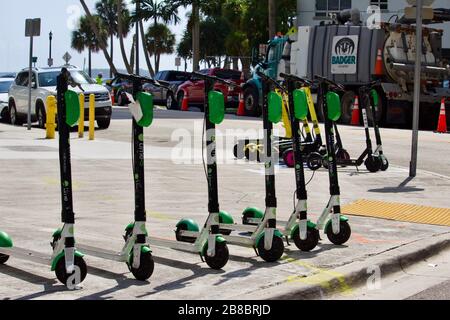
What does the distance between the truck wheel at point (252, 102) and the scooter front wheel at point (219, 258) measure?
2621 cm

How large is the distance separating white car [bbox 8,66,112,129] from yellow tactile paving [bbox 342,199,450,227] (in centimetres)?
1458

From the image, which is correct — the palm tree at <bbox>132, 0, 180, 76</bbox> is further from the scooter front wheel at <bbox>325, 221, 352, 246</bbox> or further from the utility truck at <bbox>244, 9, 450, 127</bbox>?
the scooter front wheel at <bbox>325, 221, 352, 246</bbox>

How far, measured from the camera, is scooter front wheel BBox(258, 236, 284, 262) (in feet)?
25.4

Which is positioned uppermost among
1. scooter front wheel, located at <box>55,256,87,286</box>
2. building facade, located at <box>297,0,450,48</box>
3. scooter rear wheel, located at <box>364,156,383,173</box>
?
building facade, located at <box>297,0,450,48</box>

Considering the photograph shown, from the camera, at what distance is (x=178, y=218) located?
1028 cm

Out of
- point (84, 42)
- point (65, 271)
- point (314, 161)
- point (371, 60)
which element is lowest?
point (314, 161)

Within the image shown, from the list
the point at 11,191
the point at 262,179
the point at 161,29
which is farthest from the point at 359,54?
the point at 161,29

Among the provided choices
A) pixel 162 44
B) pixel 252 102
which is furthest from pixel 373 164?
pixel 162 44

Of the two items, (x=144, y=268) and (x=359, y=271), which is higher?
(x=144, y=268)

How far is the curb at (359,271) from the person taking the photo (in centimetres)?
672

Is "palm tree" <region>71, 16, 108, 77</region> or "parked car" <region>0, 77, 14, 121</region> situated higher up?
"palm tree" <region>71, 16, 108, 77</region>

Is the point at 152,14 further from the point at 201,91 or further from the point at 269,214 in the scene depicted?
the point at 269,214

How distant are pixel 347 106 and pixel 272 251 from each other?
23295 millimetres

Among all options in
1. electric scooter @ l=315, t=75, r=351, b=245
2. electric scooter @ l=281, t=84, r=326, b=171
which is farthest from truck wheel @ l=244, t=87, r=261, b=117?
electric scooter @ l=315, t=75, r=351, b=245
